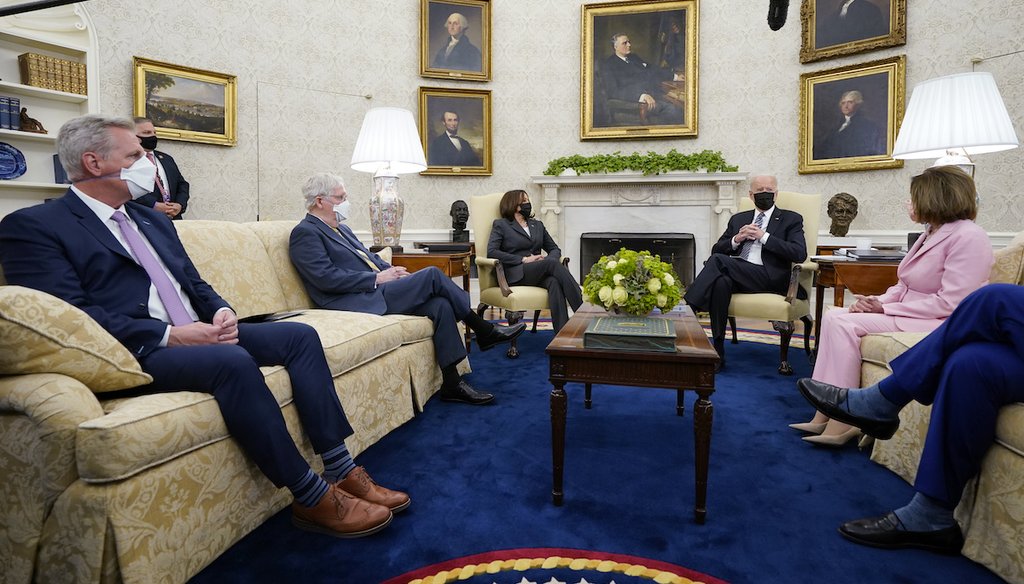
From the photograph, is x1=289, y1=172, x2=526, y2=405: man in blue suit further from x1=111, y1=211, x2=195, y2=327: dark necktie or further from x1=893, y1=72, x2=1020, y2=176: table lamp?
x1=893, y1=72, x2=1020, y2=176: table lamp

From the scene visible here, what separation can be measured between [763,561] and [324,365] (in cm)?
157

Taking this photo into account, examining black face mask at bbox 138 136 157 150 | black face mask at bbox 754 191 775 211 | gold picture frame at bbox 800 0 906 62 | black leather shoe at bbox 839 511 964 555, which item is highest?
gold picture frame at bbox 800 0 906 62

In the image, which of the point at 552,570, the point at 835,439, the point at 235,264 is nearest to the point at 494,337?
the point at 235,264

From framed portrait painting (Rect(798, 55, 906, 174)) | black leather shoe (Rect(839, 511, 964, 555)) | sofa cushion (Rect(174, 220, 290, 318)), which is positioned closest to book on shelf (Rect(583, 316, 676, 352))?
black leather shoe (Rect(839, 511, 964, 555))

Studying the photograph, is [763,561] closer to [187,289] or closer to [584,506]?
[584,506]

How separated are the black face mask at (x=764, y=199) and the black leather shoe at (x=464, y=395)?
230 centimetres

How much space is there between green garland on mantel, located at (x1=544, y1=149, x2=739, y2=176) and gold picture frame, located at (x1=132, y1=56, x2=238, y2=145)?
11.1 feet

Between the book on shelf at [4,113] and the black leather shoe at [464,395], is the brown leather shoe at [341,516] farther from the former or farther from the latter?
the book on shelf at [4,113]

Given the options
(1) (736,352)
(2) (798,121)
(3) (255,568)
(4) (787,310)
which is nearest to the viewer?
(3) (255,568)

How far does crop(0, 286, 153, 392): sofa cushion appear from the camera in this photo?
4.73 ft

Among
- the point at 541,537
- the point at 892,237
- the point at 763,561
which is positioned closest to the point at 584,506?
the point at 541,537

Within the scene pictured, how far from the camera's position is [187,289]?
2.15m

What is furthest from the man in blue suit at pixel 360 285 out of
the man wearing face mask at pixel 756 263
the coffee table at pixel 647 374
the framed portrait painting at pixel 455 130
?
the framed portrait painting at pixel 455 130

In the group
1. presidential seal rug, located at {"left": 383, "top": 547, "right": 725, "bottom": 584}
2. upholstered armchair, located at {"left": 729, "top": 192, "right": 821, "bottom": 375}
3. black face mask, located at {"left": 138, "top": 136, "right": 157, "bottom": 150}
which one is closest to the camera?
presidential seal rug, located at {"left": 383, "top": 547, "right": 725, "bottom": 584}
